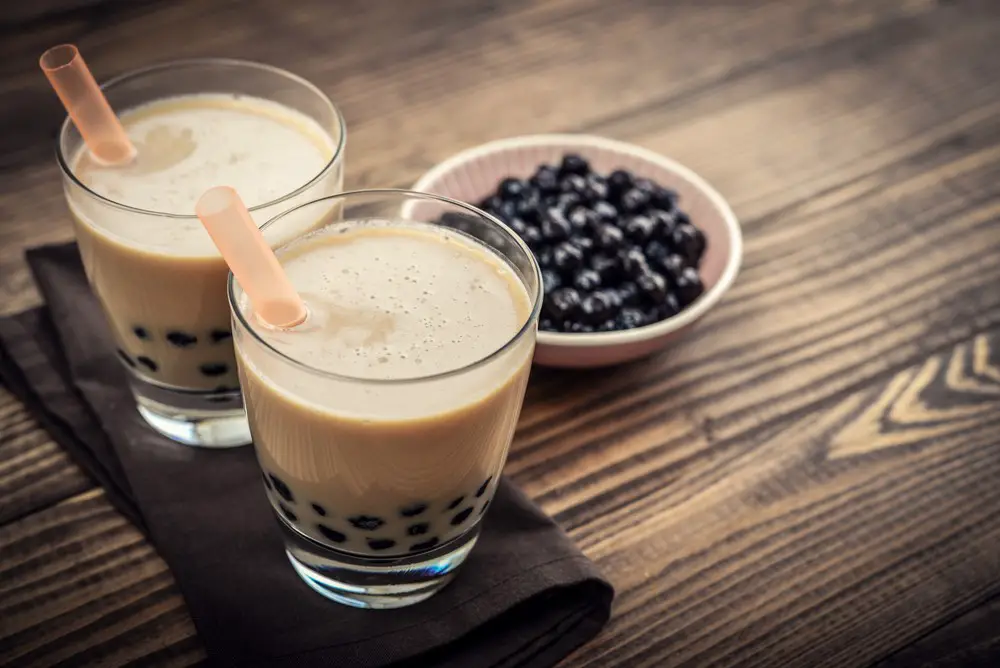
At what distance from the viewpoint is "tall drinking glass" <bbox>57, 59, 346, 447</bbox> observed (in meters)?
0.81

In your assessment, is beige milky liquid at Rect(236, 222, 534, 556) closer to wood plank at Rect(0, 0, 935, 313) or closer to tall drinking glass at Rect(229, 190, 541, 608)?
tall drinking glass at Rect(229, 190, 541, 608)

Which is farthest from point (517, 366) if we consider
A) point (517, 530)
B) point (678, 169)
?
point (678, 169)

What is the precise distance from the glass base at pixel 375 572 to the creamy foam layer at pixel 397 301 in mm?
188

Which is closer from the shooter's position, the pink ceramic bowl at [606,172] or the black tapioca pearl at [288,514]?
the black tapioca pearl at [288,514]

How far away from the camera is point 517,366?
729 mm

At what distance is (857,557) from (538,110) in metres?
0.78

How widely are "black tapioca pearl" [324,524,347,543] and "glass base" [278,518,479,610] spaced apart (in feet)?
0.04

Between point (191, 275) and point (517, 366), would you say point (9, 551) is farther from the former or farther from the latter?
point (517, 366)

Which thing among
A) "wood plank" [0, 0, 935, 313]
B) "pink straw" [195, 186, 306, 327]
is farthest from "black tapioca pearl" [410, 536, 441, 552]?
"wood plank" [0, 0, 935, 313]

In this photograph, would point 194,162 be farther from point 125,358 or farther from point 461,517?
point 461,517

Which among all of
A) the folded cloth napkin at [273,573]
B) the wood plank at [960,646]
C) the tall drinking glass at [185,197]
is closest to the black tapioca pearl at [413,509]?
the folded cloth napkin at [273,573]

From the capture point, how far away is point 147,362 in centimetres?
91

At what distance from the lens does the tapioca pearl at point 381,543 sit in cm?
79

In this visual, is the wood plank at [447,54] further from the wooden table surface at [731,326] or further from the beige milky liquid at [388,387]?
the beige milky liquid at [388,387]
